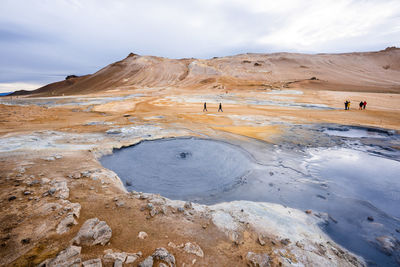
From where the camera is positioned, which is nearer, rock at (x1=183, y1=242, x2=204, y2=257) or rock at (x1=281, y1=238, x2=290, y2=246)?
rock at (x1=183, y1=242, x2=204, y2=257)

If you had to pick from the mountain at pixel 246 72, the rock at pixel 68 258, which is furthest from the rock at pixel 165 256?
the mountain at pixel 246 72

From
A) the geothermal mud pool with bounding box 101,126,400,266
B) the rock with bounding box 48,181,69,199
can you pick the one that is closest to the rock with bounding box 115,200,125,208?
the rock with bounding box 48,181,69,199

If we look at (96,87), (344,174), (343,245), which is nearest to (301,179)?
(344,174)

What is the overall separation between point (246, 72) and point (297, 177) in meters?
48.9

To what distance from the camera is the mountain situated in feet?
133

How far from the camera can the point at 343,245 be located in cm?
338

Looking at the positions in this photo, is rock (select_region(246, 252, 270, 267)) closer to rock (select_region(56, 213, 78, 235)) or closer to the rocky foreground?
the rocky foreground

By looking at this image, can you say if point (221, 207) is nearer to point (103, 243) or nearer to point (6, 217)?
point (103, 243)

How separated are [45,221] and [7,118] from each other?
12059 millimetres

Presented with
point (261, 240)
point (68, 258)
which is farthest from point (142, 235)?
point (261, 240)

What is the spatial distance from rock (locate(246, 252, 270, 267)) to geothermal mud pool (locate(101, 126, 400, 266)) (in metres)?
1.88

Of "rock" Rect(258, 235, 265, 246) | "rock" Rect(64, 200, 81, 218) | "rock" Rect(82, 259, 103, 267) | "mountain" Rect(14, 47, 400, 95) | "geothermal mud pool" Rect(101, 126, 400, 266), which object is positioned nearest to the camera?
"rock" Rect(82, 259, 103, 267)

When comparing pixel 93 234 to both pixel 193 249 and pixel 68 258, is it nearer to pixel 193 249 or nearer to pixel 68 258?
pixel 68 258

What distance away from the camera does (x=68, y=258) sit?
7.23 ft
